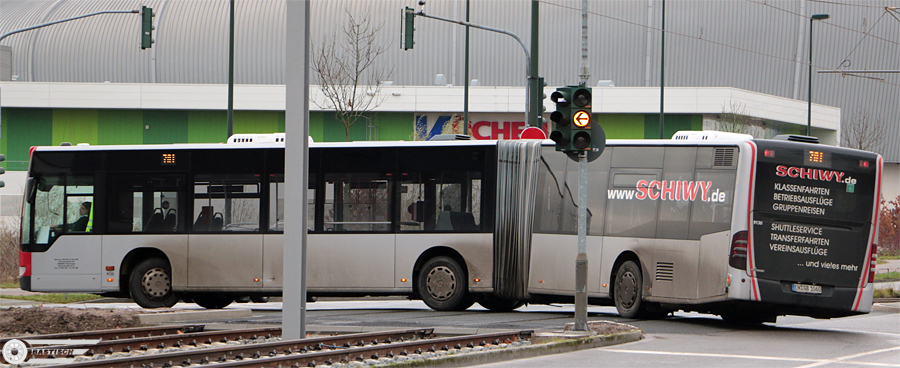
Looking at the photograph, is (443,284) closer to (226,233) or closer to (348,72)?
(226,233)

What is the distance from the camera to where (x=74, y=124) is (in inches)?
2088

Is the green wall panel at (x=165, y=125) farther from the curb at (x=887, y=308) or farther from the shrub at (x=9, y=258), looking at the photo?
the curb at (x=887, y=308)

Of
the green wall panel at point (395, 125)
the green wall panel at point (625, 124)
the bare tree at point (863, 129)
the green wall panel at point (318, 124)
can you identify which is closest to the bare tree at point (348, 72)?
the green wall panel at point (395, 125)

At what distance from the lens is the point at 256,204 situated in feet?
58.1

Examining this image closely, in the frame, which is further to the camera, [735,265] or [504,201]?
[504,201]

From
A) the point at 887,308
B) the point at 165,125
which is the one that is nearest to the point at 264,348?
the point at 887,308

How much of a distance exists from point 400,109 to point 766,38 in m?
20.2

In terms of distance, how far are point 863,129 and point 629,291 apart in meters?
40.7

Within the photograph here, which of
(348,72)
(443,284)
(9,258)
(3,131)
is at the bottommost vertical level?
(9,258)

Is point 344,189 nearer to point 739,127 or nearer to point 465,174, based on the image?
point 465,174

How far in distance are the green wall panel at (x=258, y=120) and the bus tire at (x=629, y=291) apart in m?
38.7

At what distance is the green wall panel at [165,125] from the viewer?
52.8m

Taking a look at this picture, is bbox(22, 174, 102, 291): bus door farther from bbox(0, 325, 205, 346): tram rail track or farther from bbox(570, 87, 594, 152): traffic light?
bbox(570, 87, 594, 152): traffic light

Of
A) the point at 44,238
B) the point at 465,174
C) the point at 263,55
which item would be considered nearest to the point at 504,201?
the point at 465,174
